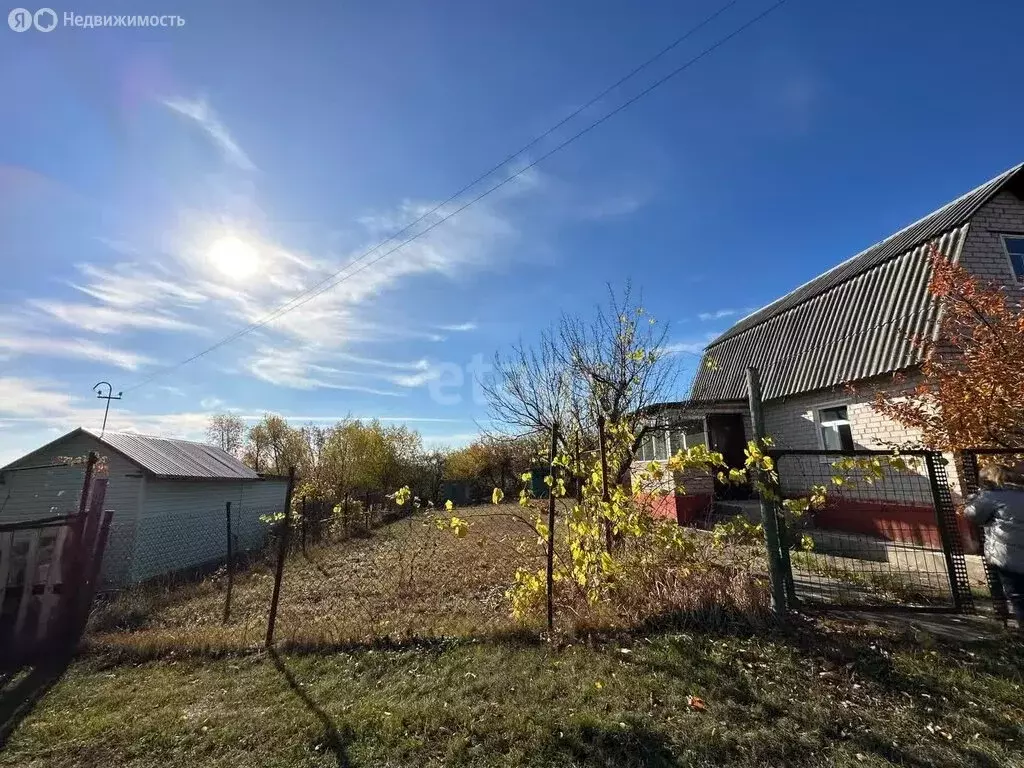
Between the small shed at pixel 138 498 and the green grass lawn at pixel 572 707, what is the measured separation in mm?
9759

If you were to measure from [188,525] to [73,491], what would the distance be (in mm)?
3208

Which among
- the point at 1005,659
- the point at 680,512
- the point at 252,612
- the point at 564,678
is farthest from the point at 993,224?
the point at 252,612

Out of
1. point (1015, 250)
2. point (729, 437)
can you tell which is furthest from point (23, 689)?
point (1015, 250)

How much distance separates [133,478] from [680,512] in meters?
15.1

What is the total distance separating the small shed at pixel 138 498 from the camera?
12672 millimetres

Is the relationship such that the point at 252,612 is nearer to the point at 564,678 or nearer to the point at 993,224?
the point at 564,678

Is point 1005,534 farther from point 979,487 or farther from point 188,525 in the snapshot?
point 188,525

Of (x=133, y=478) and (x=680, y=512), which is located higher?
(x=133, y=478)

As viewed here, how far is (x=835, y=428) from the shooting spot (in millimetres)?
10703

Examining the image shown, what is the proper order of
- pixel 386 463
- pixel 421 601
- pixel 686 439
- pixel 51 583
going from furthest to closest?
pixel 386 463 → pixel 686 439 → pixel 421 601 → pixel 51 583

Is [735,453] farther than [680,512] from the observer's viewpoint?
Yes

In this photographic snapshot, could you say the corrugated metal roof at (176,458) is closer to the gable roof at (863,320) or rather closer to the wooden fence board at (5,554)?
the wooden fence board at (5,554)

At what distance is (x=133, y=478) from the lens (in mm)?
13414

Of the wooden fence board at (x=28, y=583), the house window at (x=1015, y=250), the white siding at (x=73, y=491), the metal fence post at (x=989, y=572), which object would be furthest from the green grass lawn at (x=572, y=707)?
the white siding at (x=73, y=491)
